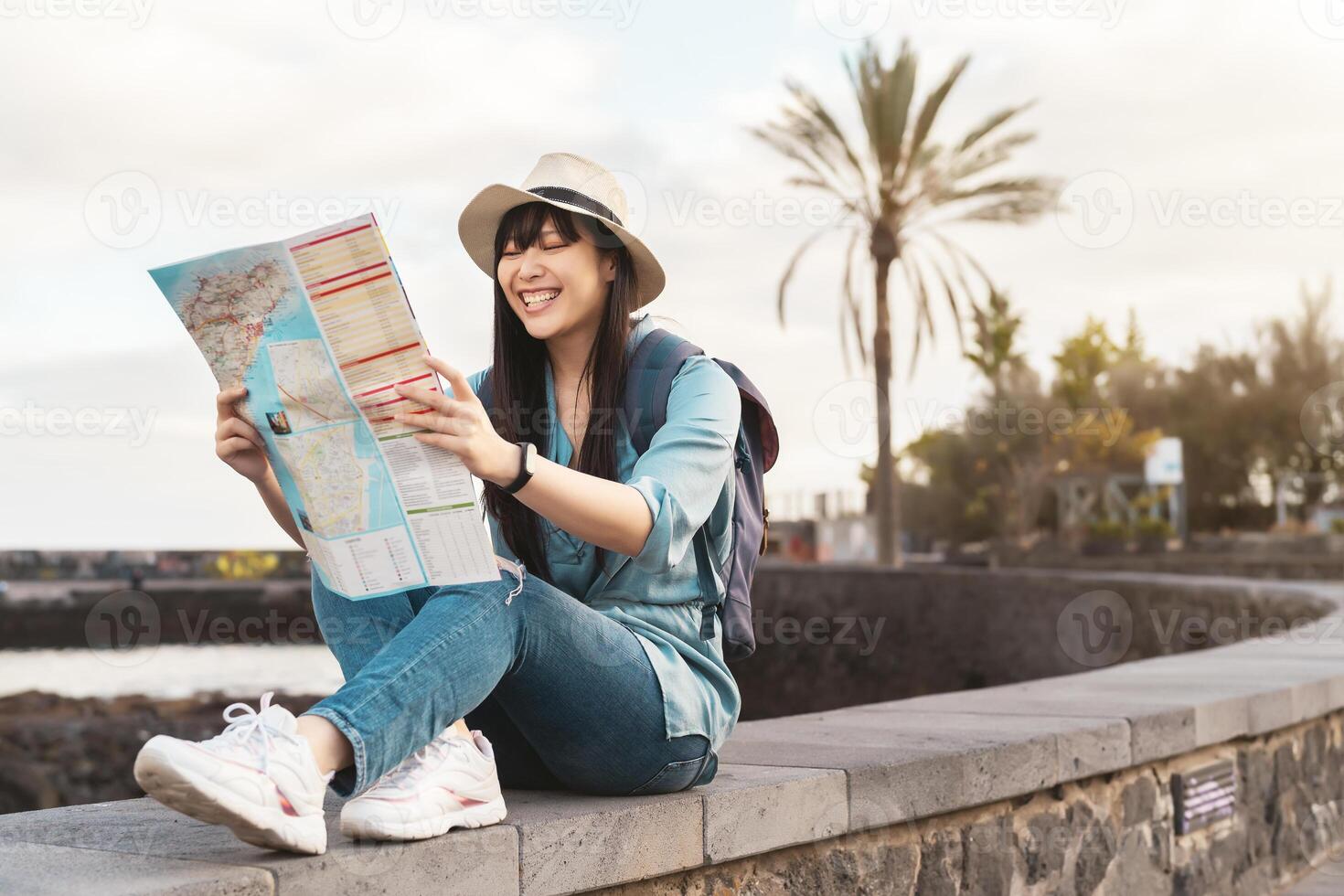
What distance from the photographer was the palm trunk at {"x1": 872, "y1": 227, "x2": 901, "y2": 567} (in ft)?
69.9

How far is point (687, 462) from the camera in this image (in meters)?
2.46

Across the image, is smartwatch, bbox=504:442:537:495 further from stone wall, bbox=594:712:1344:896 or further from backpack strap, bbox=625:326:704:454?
Result: stone wall, bbox=594:712:1344:896

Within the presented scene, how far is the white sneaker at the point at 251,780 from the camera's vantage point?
6.20 feet

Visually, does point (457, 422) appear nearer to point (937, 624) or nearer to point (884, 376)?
point (937, 624)

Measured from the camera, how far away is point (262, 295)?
82.7 inches

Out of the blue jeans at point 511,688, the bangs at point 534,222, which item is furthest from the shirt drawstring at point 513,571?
the bangs at point 534,222

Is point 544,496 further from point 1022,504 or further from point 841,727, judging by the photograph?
point 1022,504

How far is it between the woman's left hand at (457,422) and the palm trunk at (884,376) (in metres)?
19.3

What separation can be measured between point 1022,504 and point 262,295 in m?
38.2

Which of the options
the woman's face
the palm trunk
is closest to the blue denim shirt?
the woman's face

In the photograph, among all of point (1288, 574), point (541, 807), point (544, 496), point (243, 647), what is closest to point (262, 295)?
point (544, 496)

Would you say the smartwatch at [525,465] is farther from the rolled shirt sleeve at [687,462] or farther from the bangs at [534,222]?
the bangs at [534,222]

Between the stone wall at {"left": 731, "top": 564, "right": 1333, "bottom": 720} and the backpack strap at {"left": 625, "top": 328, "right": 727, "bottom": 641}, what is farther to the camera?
the stone wall at {"left": 731, "top": 564, "right": 1333, "bottom": 720}

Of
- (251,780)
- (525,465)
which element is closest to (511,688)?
(525,465)
